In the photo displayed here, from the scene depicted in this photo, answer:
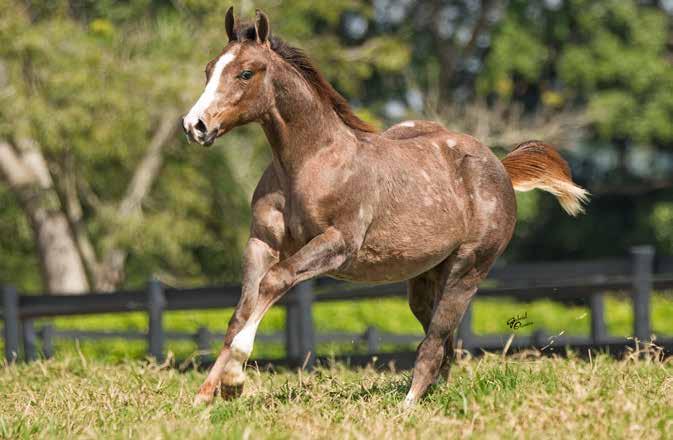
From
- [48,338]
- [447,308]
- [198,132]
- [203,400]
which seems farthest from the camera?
[48,338]

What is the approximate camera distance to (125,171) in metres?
20.8

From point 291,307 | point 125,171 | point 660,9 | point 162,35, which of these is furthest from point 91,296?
point 660,9

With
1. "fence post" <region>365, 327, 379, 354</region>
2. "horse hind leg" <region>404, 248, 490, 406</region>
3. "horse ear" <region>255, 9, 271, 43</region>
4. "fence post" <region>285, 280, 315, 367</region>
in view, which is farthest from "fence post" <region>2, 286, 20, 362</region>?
"horse ear" <region>255, 9, 271, 43</region>

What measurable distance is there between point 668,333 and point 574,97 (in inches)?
404

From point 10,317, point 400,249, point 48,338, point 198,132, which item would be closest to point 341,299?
point 10,317

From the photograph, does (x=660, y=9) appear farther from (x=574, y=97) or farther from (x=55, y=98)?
(x=55, y=98)

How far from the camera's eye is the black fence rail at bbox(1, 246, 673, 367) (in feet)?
33.1

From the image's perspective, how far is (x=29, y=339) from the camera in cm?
1278

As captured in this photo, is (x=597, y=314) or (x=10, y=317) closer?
(x=597, y=314)

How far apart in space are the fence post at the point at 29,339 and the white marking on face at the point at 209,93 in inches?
286

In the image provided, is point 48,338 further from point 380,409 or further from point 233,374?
point 380,409

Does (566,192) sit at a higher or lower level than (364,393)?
higher

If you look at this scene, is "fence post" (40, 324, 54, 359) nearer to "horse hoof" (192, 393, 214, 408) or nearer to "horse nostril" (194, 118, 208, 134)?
"horse hoof" (192, 393, 214, 408)

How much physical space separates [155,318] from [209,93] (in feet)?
18.6
